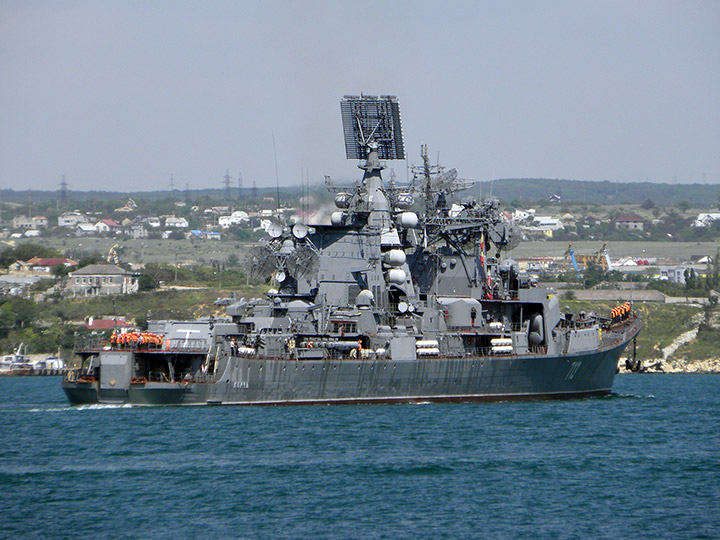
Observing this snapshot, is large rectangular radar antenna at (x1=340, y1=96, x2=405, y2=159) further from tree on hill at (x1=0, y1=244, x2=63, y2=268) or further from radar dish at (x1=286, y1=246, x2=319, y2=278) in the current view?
tree on hill at (x1=0, y1=244, x2=63, y2=268)

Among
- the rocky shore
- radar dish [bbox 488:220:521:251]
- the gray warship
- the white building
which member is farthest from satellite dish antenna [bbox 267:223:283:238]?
the white building

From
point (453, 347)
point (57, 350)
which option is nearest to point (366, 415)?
A: point (453, 347)

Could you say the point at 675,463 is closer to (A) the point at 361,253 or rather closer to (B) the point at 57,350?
(A) the point at 361,253

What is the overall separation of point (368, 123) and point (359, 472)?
25.7 m

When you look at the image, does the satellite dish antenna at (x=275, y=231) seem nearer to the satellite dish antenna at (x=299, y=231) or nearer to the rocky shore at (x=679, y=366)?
the satellite dish antenna at (x=299, y=231)

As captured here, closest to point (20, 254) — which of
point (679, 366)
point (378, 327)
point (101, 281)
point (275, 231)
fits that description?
point (101, 281)

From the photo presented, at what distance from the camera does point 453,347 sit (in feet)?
179

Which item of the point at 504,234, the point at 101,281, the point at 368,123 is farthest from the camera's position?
the point at 101,281

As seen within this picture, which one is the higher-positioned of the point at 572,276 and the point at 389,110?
the point at 389,110

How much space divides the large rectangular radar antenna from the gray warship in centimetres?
6

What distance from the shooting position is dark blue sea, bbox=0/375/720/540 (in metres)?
29.6

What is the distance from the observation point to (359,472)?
1411 inches

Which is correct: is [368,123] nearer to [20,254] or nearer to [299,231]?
[299,231]

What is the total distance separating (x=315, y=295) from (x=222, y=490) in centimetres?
2271
